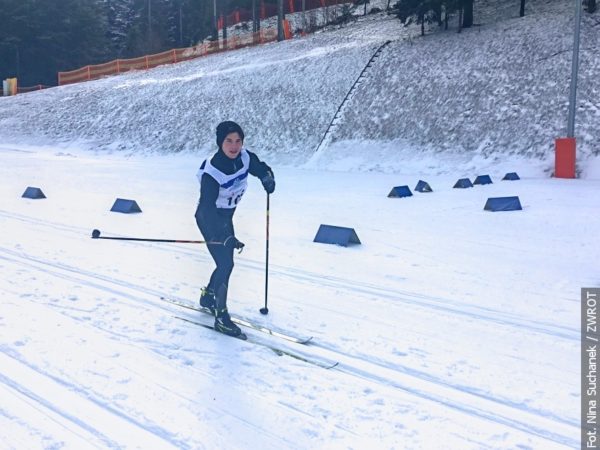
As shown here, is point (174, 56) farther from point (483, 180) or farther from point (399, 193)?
point (399, 193)

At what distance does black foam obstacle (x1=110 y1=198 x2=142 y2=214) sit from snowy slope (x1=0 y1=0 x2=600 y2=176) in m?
10.4

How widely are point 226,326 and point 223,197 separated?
1125 millimetres

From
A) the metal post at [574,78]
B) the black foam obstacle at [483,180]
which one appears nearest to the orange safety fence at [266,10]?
the metal post at [574,78]

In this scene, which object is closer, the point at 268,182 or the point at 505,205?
the point at 268,182

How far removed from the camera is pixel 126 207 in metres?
10.5

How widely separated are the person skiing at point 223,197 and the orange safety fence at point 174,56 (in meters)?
35.8

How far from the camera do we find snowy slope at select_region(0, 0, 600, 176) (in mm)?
18172

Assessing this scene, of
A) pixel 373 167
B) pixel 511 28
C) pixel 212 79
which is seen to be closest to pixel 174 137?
pixel 212 79

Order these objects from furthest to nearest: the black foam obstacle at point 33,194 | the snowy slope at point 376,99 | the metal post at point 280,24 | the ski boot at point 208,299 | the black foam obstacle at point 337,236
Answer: the metal post at point 280,24
the snowy slope at point 376,99
the black foam obstacle at point 33,194
the black foam obstacle at point 337,236
the ski boot at point 208,299

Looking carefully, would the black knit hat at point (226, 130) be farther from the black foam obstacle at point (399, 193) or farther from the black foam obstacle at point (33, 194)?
the black foam obstacle at point (33, 194)

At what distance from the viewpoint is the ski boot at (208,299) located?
5.05 metres

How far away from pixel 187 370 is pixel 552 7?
88.4 feet

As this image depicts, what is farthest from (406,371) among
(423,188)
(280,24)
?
(280,24)

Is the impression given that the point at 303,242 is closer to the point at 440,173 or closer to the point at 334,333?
the point at 334,333
